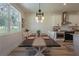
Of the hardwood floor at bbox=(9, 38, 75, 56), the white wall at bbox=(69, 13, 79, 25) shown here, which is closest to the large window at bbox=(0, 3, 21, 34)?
the hardwood floor at bbox=(9, 38, 75, 56)

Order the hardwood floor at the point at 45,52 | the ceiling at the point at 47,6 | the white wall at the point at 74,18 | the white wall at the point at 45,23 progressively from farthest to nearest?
the white wall at the point at 74,18 → the white wall at the point at 45,23 → the hardwood floor at the point at 45,52 → the ceiling at the point at 47,6

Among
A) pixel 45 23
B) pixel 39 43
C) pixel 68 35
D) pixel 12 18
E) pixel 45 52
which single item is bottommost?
pixel 45 52

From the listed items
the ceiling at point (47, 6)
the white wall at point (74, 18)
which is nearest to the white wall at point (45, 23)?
the ceiling at point (47, 6)

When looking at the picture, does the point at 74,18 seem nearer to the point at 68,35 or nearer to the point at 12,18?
the point at 68,35

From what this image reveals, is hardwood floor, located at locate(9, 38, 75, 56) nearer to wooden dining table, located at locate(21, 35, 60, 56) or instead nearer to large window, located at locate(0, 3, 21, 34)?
wooden dining table, located at locate(21, 35, 60, 56)

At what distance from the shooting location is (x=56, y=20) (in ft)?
10.8

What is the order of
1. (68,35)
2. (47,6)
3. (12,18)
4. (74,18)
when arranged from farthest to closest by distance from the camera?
(68,35)
(74,18)
(12,18)
(47,6)

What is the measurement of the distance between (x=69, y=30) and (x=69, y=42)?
332 millimetres

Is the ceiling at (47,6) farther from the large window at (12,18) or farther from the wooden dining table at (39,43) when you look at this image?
the wooden dining table at (39,43)

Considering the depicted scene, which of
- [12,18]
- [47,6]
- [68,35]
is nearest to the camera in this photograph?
[47,6]

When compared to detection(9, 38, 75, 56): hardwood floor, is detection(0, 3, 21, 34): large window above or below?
above

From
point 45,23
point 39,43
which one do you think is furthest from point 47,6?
point 39,43

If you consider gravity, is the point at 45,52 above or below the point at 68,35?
below

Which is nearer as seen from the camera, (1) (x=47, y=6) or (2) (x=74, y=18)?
(1) (x=47, y=6)
